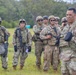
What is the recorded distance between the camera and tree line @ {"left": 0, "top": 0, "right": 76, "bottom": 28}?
78619mm

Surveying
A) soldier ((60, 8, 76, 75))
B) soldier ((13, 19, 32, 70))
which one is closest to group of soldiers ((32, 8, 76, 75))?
soldier ((60, 8, 76, 75))

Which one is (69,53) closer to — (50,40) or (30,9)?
(50,40)

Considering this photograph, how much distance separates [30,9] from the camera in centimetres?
8562

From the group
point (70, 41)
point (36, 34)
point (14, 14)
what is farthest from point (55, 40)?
point (14, 14)

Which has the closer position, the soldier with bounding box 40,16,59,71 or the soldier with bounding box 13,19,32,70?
the soldier with bounding box 40,16,59,71

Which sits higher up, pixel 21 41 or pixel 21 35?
pixel 21 35

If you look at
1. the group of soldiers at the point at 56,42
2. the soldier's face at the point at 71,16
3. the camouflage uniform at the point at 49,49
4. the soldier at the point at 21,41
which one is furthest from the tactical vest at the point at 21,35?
the soldier's face at the point at 71,16

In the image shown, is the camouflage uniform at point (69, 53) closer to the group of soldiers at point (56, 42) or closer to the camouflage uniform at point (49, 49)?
the group of soldiers at point (56, 42)

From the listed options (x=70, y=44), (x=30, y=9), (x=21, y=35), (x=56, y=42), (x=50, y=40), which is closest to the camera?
(x=70, y=44)

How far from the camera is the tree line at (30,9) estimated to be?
78.6 metres

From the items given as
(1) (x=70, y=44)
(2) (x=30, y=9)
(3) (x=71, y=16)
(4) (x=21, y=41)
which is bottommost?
(4) (x=21, y=41)

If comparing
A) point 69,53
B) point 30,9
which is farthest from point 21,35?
point 30,9

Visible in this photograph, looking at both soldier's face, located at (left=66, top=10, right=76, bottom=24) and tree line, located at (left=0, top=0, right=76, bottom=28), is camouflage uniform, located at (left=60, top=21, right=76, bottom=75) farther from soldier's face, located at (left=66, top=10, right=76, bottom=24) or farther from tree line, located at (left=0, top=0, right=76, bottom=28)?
tree line, located at (left=0, top=0, right=76, bottom=28)

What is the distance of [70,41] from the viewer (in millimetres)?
7066
